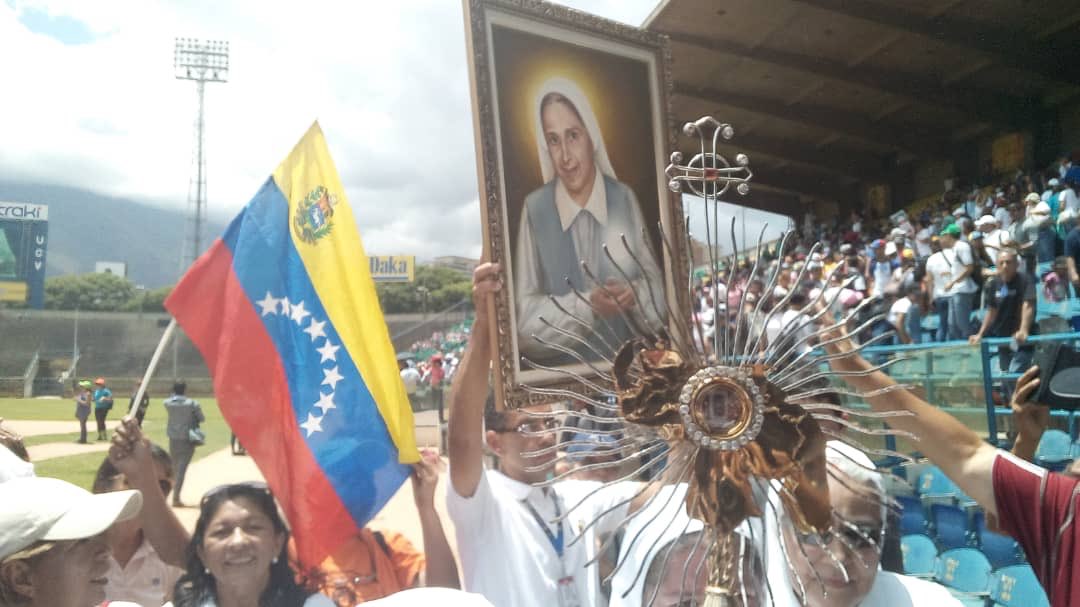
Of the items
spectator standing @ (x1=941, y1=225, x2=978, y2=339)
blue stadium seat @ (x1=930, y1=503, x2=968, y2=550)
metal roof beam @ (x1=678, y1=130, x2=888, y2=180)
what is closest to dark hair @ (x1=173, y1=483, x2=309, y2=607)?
blue stadium seat @ (x1=930, y1=503, x2=968, y2=550)

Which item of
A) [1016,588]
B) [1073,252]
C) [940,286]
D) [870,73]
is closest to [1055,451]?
[1016,588]

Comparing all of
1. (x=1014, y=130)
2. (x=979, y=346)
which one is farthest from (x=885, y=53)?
(x=979, y=346)

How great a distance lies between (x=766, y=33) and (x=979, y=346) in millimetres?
10472

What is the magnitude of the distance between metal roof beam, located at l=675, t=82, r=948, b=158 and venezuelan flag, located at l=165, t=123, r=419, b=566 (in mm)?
15697

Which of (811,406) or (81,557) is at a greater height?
(811,406)

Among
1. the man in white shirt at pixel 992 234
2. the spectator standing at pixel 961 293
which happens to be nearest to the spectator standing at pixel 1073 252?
the man in white shirt at pixel 992 234

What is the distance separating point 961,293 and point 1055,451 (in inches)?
158

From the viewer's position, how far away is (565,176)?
2.35m

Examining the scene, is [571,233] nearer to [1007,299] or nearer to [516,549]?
[516,549]

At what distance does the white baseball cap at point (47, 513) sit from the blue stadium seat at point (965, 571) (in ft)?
16.2

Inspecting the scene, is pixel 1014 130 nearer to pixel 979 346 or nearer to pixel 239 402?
pixel 979 346

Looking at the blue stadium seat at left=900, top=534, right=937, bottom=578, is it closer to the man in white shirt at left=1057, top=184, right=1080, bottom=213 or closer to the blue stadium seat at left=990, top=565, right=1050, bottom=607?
the blue stadium seat at left=990, top=565, right=1050, bottom=607

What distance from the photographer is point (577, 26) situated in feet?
7.82

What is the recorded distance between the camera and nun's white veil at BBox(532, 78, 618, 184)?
232 centimetres
